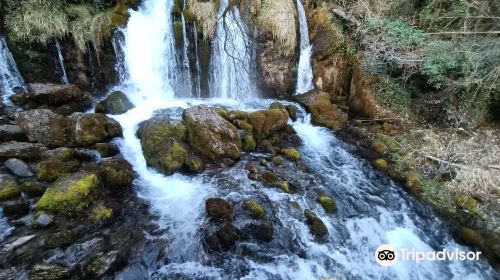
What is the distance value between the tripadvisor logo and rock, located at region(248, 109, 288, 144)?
3.56 metres

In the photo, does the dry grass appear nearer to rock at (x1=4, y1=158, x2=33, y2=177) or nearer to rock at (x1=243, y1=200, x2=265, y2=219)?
rock at (x1=243, y1=200, x2=265, y2=219)

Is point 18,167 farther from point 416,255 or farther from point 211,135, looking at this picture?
point 416,255

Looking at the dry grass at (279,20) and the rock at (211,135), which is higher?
the dry grass at (279,20)

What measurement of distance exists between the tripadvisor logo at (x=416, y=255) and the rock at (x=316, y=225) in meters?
0.89

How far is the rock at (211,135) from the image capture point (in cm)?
659

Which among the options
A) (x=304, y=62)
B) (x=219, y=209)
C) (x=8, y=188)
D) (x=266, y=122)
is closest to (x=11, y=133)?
(x=8, y=188)

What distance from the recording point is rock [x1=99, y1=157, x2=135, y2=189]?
5531 mm

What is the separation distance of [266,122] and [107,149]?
359 cm

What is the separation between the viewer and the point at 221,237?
179 inches

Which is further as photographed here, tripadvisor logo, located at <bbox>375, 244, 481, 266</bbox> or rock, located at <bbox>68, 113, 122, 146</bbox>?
rock, located at <bbox>68, 113, 122, 146</bbox>

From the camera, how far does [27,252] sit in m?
4.09

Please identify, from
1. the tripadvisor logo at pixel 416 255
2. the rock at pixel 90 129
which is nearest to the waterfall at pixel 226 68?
the rock at pixel 90 129

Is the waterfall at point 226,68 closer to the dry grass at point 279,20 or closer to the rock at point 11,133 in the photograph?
the dry grass at point 279,20

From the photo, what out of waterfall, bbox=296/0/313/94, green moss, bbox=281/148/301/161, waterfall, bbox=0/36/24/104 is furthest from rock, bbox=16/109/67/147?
waterfall, bbox=296/0/313/94
